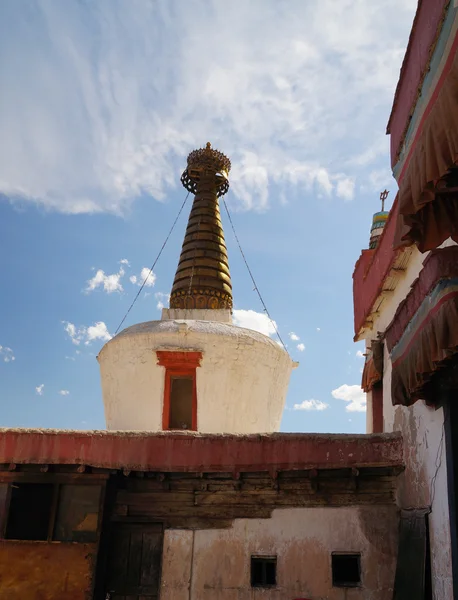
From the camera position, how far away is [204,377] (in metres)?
13.7

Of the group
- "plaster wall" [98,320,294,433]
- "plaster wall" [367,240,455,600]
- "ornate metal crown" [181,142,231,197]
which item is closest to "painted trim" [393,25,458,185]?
"plaster wall" [367,240,455,600]

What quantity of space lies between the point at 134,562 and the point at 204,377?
4698mm

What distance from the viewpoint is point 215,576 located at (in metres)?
9.52

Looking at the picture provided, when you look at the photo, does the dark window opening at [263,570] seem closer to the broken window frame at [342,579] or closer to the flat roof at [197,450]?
the broken window frame at [342,579]

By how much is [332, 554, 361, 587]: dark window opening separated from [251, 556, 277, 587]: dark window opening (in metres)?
0.89

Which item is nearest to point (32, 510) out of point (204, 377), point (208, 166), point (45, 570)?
point (45, 570)

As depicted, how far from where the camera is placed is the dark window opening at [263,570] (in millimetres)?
9508

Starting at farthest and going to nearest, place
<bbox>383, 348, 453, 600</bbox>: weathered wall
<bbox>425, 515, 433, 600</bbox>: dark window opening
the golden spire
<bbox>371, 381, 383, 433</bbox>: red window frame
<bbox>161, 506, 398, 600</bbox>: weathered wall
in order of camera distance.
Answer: the golden spire, <bbox>371, 381, 383, 433</bbox>: red window frame, <bbox>161, 506, 398, 600</bbox>: weathered wall, <bbox>425, 515, 433, 600</bbox>: dark window opening, <bbox>383, 348, 453, 600</bbox>: weathered wall

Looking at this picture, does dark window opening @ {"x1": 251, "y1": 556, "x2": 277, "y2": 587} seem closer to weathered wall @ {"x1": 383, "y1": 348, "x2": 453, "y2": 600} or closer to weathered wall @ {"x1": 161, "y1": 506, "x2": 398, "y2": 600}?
weathered wall @ {"x1": 161, "y1": 506, "x2": 398, "y2": 600}

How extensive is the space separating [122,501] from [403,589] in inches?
170

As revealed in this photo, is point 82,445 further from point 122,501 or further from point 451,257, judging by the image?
point 451,257

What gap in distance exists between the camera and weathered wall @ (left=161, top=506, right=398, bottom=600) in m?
9.32

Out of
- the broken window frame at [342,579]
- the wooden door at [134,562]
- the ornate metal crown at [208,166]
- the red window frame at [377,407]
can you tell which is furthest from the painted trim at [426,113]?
the ornate metal crown at [208,166]

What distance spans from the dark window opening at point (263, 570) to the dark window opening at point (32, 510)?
130 inches
